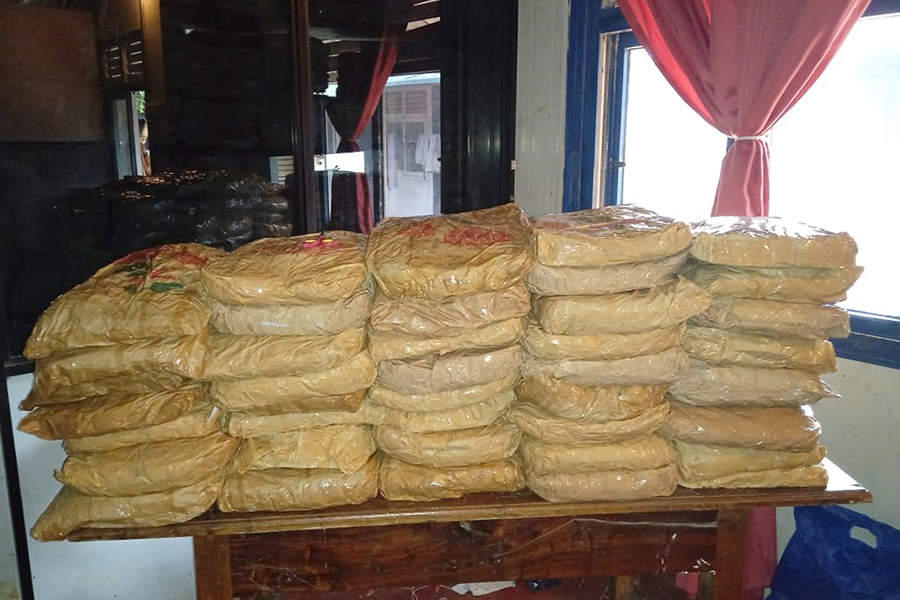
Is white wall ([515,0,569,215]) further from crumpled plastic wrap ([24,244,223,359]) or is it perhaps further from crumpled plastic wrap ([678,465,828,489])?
crumpled plastic wrap ([24,244,223,359])

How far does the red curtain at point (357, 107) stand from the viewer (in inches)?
115

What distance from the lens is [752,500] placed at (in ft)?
5.07

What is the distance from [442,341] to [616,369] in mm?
402

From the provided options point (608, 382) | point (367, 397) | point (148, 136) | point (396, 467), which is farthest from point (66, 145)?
point (608, 382)

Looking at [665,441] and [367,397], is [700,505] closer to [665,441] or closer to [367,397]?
[665,441]

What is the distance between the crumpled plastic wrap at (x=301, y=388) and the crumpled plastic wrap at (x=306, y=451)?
0.28 feet

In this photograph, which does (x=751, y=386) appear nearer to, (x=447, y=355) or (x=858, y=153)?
(x=447, y=355)

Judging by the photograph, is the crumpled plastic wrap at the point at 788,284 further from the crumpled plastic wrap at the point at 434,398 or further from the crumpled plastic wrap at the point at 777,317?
the crumpled plastic wrap at the point at 434,398

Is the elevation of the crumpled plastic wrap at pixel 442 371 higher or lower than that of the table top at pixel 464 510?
higher

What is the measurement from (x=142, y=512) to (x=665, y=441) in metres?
1.19

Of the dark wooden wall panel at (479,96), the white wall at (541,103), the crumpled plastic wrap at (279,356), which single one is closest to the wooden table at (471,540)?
the crumpled plastic wrap at (279,356)

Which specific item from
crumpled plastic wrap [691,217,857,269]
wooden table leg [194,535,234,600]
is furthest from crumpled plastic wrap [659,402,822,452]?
wooden table leg [194,535,234,600]

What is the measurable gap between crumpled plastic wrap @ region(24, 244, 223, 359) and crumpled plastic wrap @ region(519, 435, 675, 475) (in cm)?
80

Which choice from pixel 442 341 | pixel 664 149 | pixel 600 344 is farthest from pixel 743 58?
pixel 442 341
